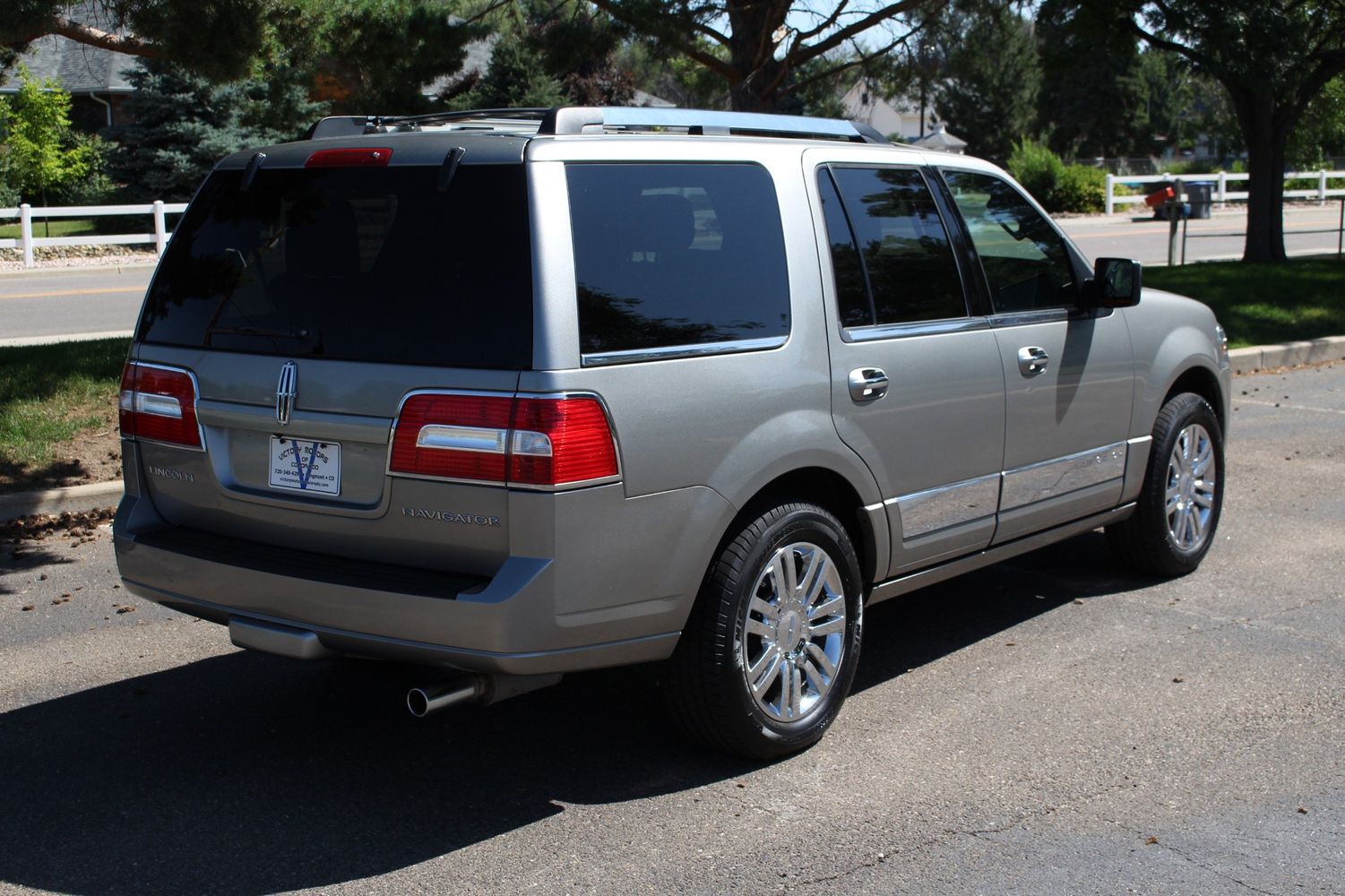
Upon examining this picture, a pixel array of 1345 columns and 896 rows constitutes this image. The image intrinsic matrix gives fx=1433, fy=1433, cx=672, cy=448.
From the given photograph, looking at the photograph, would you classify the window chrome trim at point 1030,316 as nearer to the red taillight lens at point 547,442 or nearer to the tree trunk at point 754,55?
the red taillight lens at point 547,442

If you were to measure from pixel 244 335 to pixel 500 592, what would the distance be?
1235mm

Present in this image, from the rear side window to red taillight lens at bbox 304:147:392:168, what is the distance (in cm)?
60

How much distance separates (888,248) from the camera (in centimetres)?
511

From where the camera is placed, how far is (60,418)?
932 cm

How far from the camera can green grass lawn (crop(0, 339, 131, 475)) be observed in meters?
8.77

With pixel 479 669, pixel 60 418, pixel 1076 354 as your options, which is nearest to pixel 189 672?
pixel 479 669

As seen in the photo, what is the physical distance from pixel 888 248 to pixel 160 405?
2.53 meters

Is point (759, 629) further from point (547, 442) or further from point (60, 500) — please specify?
point (60, 500)

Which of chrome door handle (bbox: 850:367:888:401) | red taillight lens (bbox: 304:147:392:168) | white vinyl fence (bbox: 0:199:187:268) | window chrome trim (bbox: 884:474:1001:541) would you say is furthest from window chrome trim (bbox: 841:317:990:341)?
white vinyl fence (bbox: 0:199:187:268)

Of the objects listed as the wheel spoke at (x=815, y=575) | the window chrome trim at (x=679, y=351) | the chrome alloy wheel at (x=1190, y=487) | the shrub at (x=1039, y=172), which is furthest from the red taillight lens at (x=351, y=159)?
the shrub at (x=1039, y=172)

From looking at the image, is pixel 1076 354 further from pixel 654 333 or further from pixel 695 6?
pixel 695 6

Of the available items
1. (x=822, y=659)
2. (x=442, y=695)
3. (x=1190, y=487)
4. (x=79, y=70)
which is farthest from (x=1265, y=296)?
(x=79, y=70)

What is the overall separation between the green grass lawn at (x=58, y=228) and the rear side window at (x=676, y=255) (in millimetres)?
28341

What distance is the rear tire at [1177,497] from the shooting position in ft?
21.2
